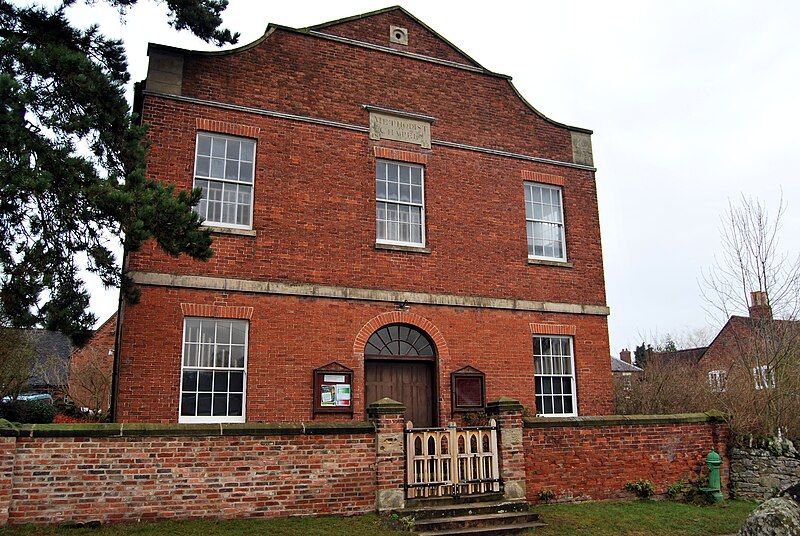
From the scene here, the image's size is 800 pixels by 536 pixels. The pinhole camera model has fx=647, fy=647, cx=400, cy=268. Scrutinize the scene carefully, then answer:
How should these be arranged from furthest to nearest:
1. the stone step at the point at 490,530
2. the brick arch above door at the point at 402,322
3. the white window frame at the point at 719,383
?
the white window frame at the point at 719,383 → the brick arch above door at the point at 402,322 → the stone step at the point at 490,530

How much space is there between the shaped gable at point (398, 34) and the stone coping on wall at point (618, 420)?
8.86m

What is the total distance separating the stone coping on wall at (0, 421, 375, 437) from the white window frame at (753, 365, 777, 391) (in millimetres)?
A: 9522

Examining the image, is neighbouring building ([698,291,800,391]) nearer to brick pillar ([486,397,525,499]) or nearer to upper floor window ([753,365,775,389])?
upper floor window ([753,365,775,389])

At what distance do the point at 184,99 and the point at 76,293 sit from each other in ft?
15.7

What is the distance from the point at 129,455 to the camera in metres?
8.53

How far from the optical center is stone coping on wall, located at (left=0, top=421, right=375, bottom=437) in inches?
323

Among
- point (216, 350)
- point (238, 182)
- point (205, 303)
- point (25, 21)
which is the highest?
point (25, 21)

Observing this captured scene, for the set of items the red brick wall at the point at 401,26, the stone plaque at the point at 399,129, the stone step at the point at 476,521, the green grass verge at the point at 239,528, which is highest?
the red brick wall at the point at 401,26

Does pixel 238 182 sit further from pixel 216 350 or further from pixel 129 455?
pixel 129 455

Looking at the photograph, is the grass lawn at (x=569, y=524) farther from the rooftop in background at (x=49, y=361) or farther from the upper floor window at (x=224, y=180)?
the rooftop in background at (x=49, y=361)

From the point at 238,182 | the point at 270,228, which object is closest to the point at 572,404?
the point at 270,228

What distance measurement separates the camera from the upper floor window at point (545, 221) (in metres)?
15.5

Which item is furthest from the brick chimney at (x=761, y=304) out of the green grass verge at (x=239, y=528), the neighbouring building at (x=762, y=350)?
the green grass verge at (x=239, y=528)

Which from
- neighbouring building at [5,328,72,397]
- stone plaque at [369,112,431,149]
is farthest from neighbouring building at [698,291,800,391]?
neighbouring building at [5,328,72,397]
